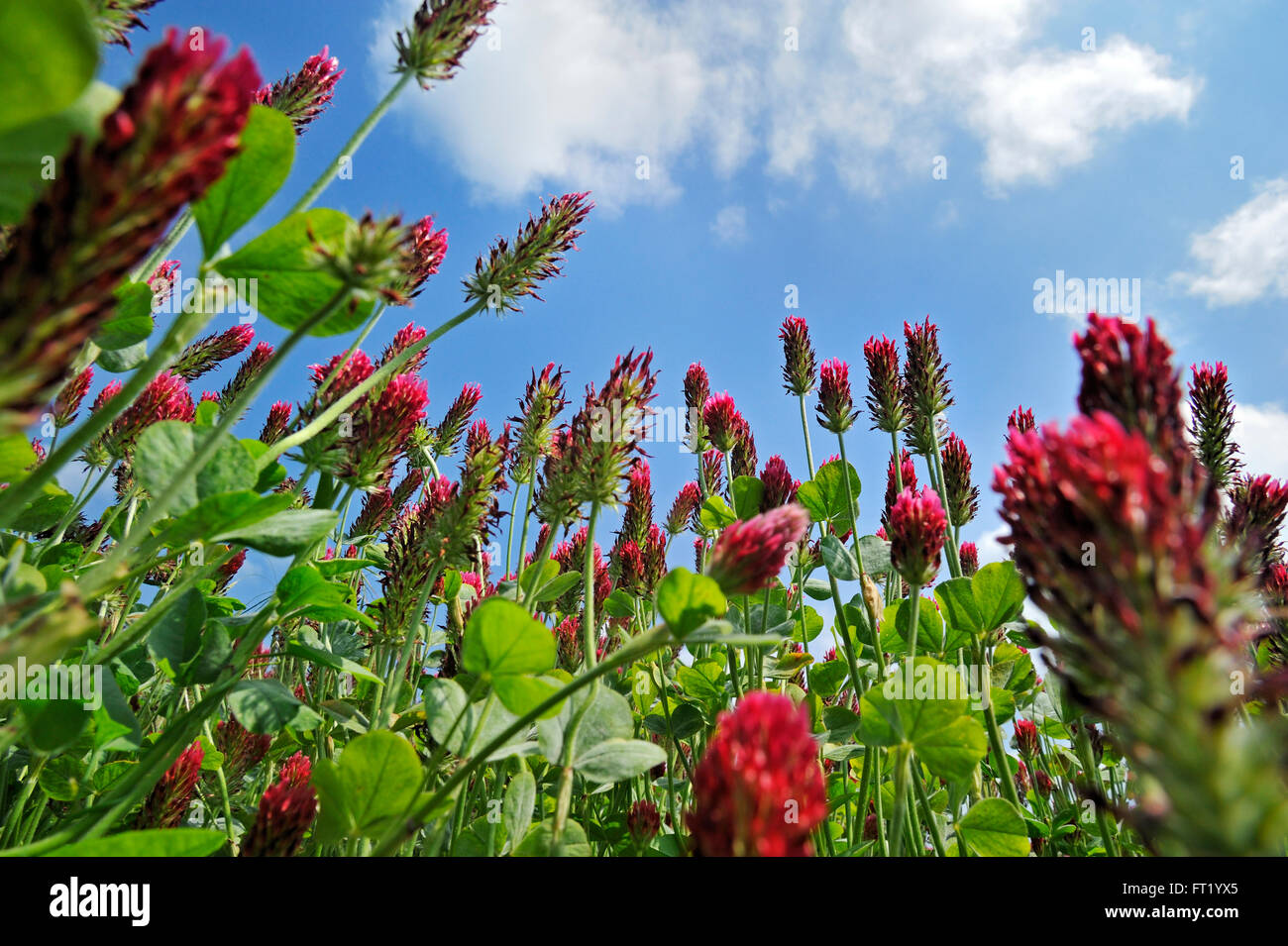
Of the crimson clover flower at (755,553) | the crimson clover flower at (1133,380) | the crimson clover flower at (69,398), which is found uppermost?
the crimson clover flower at (69,398)

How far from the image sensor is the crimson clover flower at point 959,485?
→ 263cm

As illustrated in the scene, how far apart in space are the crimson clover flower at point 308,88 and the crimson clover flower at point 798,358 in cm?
202

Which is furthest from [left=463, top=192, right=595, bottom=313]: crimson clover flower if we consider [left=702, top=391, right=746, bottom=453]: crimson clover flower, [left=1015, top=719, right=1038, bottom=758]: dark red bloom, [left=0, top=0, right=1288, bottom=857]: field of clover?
[left=1015, top=719, right=1038, bottom=758]: dark red bloom

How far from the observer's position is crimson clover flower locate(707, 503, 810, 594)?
0.91 meters

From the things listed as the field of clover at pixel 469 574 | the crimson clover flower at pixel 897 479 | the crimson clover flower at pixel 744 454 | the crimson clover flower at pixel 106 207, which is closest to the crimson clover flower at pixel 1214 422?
the field of clover at pixel 469 574

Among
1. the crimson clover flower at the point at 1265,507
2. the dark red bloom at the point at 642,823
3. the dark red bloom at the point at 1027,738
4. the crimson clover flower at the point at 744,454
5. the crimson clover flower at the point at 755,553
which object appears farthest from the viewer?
the crimson clover flower at the point at 744,454

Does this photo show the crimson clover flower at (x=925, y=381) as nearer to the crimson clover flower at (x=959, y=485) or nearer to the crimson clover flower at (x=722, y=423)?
the crimson clover flower at (x=959, y=485)

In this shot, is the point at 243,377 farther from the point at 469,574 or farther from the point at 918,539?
the point at 918,539

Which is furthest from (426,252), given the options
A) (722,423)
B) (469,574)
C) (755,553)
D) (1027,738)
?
(1027,738)

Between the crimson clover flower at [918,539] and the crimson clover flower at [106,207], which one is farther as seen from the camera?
the crimson clover flower at [918,539]

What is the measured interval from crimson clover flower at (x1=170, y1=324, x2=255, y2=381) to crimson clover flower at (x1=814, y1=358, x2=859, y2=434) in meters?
2.08

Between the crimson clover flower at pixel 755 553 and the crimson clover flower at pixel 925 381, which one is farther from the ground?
the crimson clover flower at pixel 925 381
